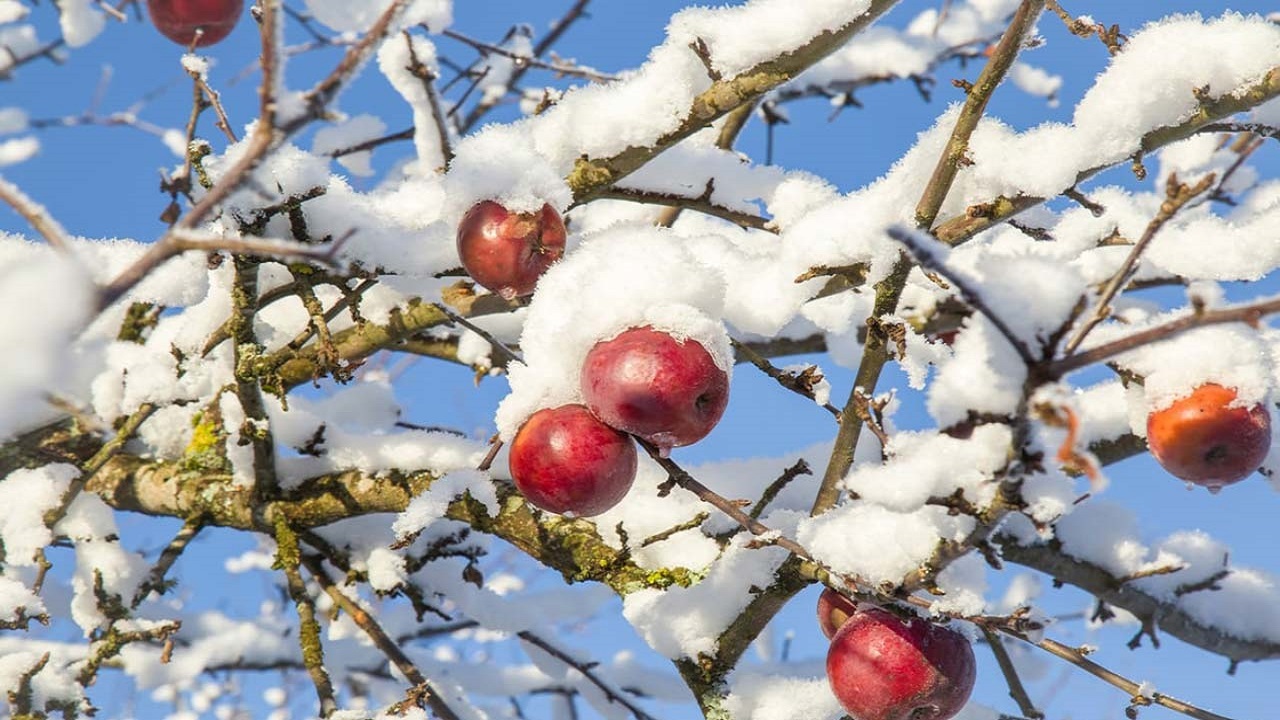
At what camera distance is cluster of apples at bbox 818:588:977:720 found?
1609mm

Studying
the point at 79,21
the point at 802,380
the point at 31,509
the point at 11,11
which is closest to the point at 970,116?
the point at 802,380

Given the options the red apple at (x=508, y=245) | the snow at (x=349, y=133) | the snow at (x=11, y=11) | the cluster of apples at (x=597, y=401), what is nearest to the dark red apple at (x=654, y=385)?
the cluster of apples at (x=597, y=401)

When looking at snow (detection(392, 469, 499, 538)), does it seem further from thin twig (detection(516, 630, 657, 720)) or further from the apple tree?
thin twig (detection(516, 630, 657, 720))

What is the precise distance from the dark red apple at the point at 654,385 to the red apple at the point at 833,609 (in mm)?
579

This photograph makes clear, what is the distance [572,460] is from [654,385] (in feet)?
0.71

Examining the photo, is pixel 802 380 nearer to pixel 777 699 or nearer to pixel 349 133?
pixel 777 699

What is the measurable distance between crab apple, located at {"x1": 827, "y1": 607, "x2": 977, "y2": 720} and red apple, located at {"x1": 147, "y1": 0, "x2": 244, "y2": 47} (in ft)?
7.57

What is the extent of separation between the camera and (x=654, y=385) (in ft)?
4.70

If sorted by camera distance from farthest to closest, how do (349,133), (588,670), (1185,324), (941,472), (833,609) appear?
(349,133), (588,670), (833,609), (941,472), (1185,324)

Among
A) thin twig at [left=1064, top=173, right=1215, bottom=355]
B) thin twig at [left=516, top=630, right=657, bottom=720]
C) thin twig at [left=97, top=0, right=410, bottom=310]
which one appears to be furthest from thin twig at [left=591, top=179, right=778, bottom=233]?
thin twig at [left=516, top=630, right=657, bottom=720]

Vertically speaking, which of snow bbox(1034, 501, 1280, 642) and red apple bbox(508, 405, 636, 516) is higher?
snow bbox(1034, 501, 1280, 642)

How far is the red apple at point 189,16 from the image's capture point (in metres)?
2.70

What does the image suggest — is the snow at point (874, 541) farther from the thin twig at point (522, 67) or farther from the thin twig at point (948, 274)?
the thin twig at point (522, 67)

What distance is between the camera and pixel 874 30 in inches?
177
